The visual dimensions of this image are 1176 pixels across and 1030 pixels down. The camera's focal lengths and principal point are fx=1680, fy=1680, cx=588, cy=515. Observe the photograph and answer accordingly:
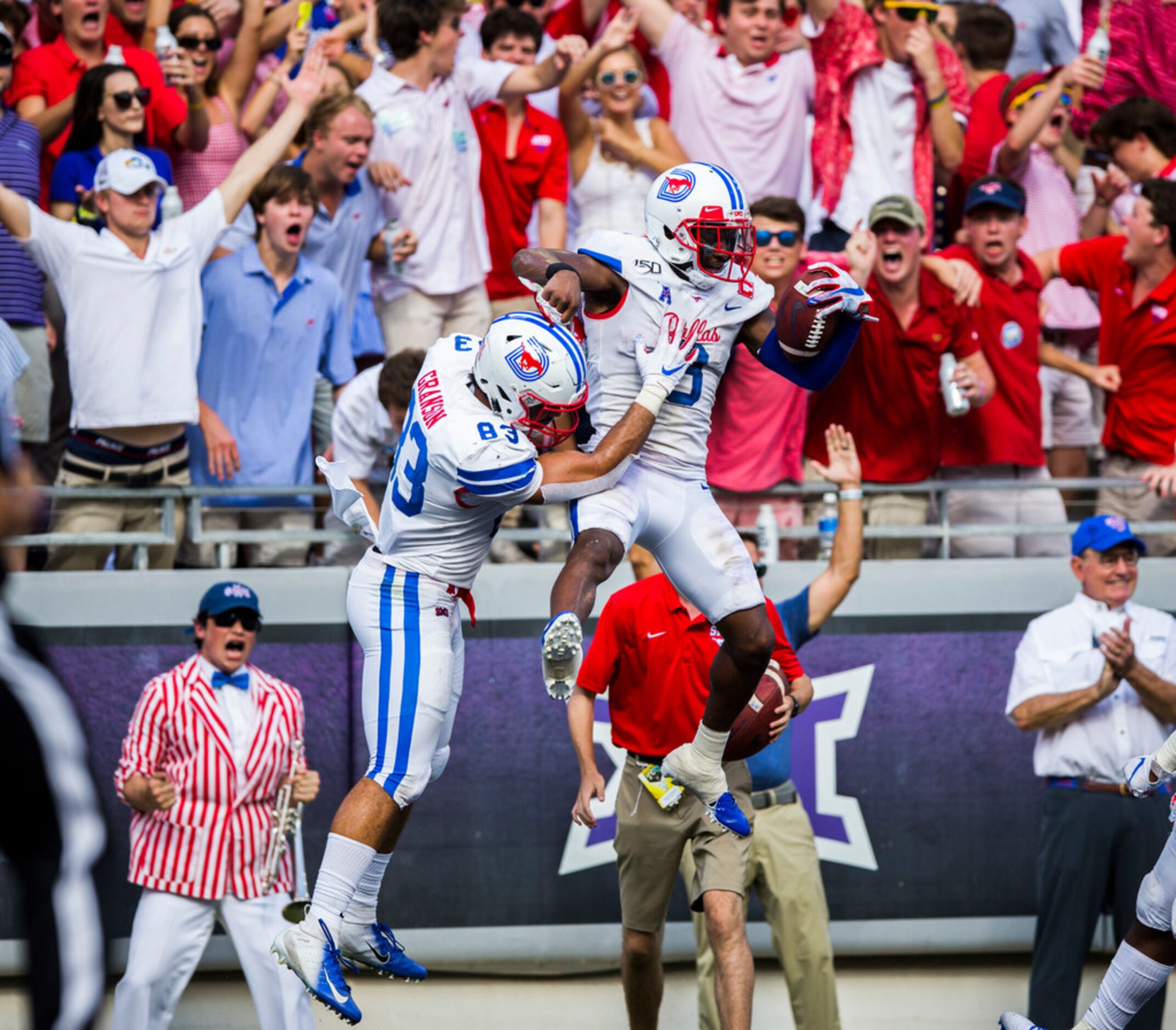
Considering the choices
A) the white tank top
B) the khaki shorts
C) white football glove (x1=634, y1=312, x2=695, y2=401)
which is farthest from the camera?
the white tank top

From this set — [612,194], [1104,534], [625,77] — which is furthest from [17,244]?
[1104,534]

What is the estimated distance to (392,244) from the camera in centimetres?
901

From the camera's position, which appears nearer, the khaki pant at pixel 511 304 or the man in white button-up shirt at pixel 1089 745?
the man in white button-up shirt at pixel 1089 745

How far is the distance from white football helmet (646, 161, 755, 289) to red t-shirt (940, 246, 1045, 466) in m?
3.09

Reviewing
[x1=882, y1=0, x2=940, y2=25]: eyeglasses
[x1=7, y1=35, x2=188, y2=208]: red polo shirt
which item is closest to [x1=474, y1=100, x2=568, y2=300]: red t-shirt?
[x1=7, y1=35, x2=188, y2=208]: red polo shirt

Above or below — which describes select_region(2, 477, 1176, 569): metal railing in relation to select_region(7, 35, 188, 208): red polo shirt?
below

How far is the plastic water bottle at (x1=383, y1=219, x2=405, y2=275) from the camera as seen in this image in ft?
29.6

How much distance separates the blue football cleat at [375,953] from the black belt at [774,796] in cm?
193

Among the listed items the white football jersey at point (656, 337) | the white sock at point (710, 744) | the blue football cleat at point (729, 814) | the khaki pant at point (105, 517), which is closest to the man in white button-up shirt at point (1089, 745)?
the blue football cleat at point (729, 814)

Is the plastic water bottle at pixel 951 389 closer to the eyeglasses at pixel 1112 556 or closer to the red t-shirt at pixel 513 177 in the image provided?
the eyeglasses at pixel 1112 556

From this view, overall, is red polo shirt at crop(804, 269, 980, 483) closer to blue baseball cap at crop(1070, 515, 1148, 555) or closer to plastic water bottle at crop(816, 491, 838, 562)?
plastic water bottle at crop(816, 491, 838, 562)

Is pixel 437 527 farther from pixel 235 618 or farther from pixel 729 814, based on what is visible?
pixel 235 618

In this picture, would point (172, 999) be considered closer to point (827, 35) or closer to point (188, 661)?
point (188, 661)

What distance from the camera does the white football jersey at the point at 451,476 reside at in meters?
5.98
